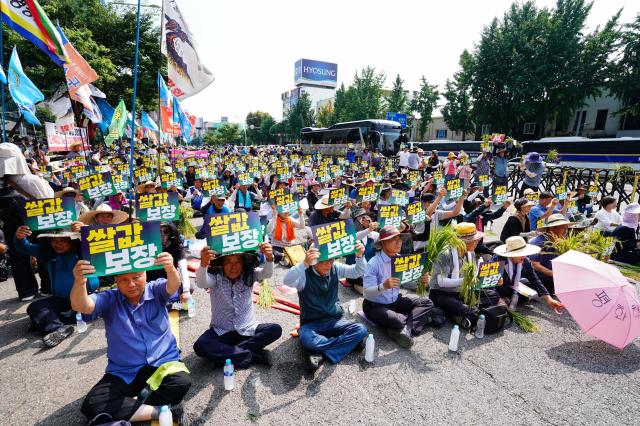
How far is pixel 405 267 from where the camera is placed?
4223mm

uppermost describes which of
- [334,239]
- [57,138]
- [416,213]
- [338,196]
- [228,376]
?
[57,138]

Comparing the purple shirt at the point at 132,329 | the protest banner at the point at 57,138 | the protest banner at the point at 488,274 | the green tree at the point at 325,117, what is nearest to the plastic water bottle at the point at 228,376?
the purple shirt at the point at 132,329

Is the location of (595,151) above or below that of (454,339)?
above

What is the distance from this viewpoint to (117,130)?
45.6 ft

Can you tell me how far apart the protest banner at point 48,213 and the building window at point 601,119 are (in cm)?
4255

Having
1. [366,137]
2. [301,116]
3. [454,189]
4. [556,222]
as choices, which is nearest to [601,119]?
[366,137]

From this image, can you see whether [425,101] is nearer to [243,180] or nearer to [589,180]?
[589,180]

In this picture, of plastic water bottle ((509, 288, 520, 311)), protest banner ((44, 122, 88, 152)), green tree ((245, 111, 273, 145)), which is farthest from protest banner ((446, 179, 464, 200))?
green tree ((245, 111, 273, 145))

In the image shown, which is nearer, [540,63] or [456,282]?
[456,282]

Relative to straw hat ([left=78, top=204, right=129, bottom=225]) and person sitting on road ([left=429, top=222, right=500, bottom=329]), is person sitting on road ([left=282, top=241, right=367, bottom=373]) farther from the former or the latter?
straw hat ([left=78, top=204, right=129, bottom=225])

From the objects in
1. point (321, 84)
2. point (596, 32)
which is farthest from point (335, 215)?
point (321, 84)

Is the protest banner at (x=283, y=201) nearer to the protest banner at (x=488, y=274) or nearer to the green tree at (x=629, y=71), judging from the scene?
the protest banner at (x=488, y=274)

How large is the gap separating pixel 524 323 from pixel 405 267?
2.20m

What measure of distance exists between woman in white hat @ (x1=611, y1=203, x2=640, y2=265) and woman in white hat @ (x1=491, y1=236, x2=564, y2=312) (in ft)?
9.41
